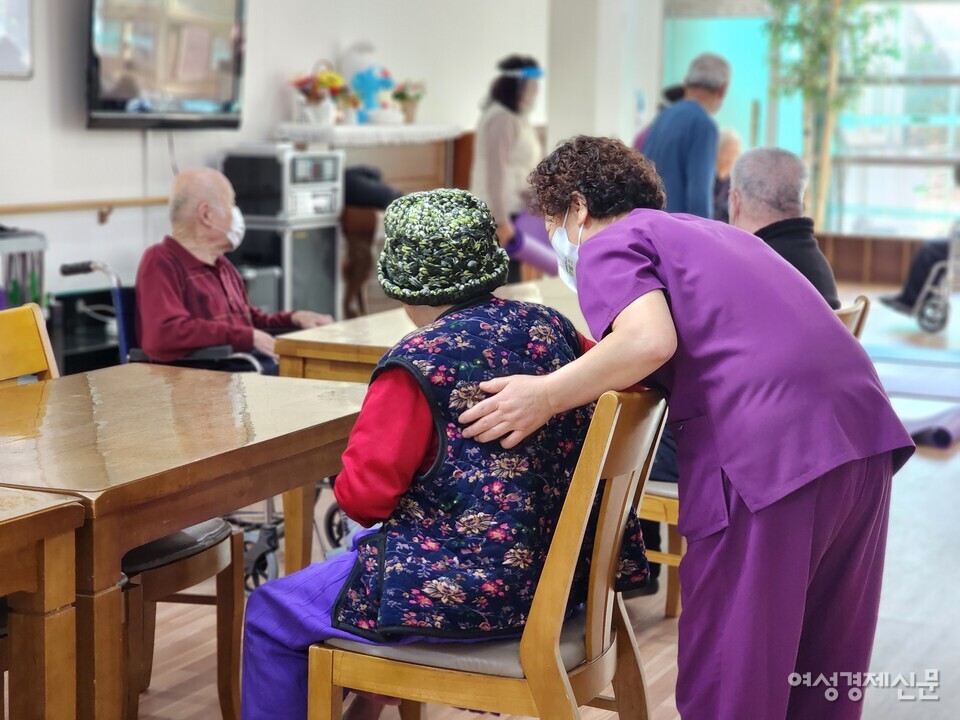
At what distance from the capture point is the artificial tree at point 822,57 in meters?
10.9

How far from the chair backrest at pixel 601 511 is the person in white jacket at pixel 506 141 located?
4.67m

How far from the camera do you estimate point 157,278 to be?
11.8ft

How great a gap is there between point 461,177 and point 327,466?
6.96 m

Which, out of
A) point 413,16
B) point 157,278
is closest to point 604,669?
point 157,278

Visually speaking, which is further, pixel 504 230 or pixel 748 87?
pixel 748 87

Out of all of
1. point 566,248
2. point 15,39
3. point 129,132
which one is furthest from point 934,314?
point 566,248

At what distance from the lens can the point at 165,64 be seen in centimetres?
615

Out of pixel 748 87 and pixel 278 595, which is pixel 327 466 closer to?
pixel 278 595

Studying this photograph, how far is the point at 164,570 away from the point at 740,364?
115 cm

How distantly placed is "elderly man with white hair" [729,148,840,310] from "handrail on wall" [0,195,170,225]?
11.4 ft

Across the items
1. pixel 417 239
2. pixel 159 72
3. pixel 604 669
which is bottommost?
pixel 604 669

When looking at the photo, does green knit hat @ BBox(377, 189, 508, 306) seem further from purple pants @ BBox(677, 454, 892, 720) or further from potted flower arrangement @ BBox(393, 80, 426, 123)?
potted flower arrangement @ BBox(393, 80, 426, 123)

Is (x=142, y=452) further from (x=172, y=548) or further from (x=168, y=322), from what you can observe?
(x=168, y=322)

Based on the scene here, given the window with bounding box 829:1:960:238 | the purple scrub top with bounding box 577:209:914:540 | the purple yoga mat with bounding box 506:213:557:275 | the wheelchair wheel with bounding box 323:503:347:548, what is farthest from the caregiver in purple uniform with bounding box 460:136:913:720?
the window with bounding box 829:1:960:238
